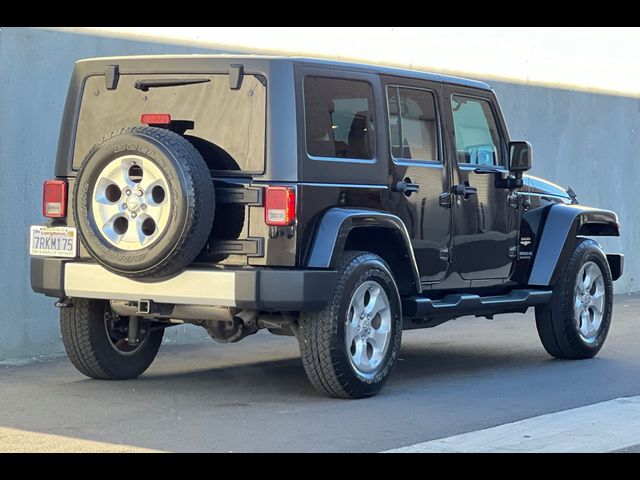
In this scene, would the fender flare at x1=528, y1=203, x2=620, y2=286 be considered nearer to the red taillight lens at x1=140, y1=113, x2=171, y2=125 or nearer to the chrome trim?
the chrome trim

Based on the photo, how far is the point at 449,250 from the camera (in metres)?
9.78

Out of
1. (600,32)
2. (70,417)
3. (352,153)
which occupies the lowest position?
(70,417)

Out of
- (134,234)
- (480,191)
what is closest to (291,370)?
(480,191)

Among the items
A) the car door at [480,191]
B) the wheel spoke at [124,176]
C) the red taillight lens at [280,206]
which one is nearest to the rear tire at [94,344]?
the wheel spoke at [124,176]

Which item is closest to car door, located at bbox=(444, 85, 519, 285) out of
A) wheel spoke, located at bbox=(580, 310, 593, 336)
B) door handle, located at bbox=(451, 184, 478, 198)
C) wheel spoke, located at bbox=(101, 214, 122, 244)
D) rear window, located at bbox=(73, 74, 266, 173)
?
door handle, located at bbox=(451, 184, 478, 198)

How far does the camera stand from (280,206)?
823 centimetres

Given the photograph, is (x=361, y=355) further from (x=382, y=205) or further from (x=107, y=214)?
(x=107, y=214)

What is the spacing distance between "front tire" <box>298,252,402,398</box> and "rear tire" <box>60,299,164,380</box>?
1512 millimetres

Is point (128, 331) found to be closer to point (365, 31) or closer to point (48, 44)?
point (48, 44)

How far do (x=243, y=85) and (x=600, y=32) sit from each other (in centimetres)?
1482

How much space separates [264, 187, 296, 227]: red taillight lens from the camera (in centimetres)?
823

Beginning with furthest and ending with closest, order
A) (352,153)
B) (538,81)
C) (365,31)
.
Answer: (538,81) → (365,31) → (352,153)

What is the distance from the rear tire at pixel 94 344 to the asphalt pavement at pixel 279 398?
109 mm
